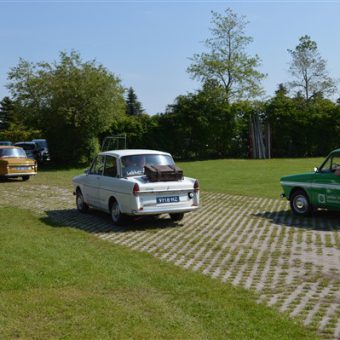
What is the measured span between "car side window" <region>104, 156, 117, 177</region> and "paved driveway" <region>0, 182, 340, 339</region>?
115cm

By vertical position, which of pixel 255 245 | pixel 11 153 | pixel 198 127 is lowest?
pixel 255 245

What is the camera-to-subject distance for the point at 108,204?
11.7 metres

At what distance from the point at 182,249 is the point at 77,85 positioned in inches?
899

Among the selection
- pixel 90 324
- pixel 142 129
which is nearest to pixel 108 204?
pixel 90 324

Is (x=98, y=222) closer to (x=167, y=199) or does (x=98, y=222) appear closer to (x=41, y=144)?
(x=167, y=199)

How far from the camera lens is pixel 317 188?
463 inches

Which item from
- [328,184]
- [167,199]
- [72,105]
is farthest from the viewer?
[72,105]

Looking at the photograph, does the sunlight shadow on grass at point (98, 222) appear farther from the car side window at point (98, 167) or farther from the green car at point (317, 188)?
the green car at point (317, 188)

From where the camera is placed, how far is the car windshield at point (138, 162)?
1136cm

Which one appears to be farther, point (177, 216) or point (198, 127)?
point (198, 127)

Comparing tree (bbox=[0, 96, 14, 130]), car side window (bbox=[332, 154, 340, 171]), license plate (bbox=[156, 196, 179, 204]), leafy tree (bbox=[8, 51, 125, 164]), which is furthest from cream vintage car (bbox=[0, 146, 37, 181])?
tree (bbox=[0, 96, 14, 130])

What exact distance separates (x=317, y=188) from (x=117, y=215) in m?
4.62

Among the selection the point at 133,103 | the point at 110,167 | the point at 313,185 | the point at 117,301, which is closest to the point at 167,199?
the point at 110,167

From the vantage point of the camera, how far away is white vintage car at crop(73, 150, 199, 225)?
1066 cm
